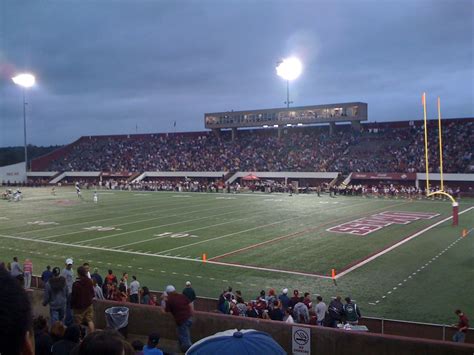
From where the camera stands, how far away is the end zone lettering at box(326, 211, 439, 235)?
25625mm

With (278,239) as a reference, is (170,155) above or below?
above

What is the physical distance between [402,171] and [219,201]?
2162 centimetres

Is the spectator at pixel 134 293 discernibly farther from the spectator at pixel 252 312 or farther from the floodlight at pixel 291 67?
the floodlight at pixel 291 67

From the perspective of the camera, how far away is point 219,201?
4297 cm

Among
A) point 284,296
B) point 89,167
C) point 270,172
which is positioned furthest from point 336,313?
point 89,167

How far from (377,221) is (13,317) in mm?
29041

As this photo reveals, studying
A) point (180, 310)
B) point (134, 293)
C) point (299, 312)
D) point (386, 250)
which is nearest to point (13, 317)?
point (180, 310)

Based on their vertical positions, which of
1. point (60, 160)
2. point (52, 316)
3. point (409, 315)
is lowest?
point (409, 315)

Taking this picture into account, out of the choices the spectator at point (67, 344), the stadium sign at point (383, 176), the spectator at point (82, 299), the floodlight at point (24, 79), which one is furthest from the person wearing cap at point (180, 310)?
the floodlight at point (24, 79)

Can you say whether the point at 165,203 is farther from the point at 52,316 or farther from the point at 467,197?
the point at 52,316

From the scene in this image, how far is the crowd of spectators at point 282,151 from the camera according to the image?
54.7m

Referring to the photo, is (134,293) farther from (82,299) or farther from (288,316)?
(288,316)

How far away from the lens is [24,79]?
5438cm

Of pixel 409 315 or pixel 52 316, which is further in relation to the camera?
pixel 409 315
